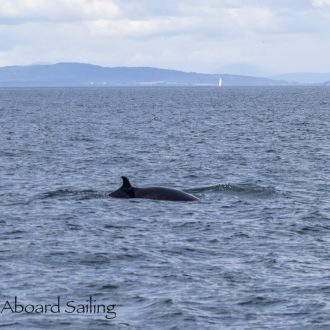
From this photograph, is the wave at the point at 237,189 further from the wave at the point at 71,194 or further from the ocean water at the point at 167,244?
the wave at the point at 71,194

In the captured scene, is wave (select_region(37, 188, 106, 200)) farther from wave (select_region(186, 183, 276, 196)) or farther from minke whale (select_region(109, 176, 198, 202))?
wave (select_region(186, 183, 276, 196))

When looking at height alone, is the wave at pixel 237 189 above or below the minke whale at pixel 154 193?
below

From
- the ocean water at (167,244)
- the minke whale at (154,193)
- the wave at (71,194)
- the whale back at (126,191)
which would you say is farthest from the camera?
the wave at (71,194)

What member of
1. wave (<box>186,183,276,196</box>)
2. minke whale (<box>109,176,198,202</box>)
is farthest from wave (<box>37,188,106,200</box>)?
wave (<box>186,183,276,196</box>)

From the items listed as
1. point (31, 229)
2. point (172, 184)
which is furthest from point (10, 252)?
point (172, 184)

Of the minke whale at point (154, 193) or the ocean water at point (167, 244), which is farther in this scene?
the minke whale at point (154, 193)

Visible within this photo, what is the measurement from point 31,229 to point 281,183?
13.4m

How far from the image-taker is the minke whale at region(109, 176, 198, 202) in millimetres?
30773

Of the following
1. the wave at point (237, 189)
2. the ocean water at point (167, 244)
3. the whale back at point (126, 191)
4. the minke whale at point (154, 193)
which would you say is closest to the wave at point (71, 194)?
the ocean water at point (167, 244)

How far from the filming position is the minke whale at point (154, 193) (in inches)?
1212

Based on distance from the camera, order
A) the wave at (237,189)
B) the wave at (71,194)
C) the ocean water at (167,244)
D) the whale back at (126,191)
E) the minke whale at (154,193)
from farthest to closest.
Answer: the wave at (237,189)
the wave at (71,194)
the whale back at (126,191)
the minke whale at (154,193)
the ocean water at (167,244)

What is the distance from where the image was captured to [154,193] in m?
31.0

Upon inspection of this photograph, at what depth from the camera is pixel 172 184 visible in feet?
119

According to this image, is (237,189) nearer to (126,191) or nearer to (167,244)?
(126,191)
